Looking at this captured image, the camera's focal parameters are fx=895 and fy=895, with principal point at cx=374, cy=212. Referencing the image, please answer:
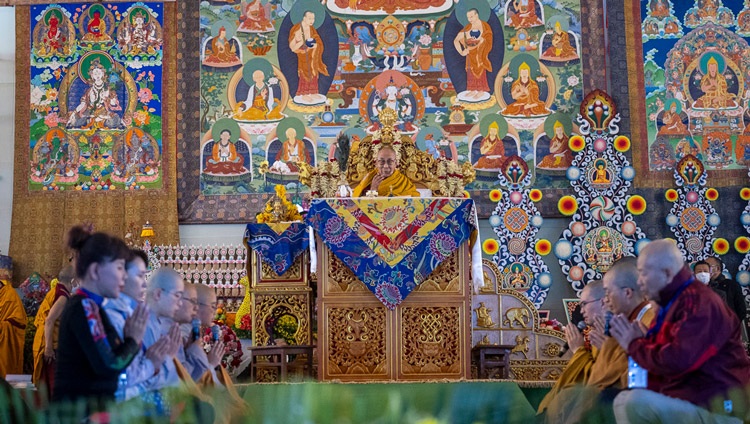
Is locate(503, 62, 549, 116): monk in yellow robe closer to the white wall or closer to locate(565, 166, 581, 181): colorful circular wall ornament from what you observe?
locate(565, 166, 581, 181): colorful circular wall ornament

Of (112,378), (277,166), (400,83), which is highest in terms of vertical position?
(400,83)

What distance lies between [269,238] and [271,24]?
5186mm

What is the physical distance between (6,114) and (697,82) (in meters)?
8.93

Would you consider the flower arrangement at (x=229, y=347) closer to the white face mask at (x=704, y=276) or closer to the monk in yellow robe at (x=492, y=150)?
the monk in yellow robe at (x=492, y=150)

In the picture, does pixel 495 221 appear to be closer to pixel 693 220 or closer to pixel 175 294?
pixel 693 220

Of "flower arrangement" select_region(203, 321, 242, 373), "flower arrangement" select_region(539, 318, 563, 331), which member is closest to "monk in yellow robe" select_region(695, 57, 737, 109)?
"flower arrangement" select_region(539, 318, 563, 331)

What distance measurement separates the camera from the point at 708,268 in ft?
30.2

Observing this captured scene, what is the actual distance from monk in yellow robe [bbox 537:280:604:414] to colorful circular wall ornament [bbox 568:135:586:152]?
20.5 feet

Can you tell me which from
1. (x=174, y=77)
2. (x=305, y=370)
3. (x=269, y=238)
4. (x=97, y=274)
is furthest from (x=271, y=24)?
(x=97, y=274)

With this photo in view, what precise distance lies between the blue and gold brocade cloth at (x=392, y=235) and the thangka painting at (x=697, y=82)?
5598 mm

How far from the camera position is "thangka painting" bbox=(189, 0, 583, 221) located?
1134 centimetres

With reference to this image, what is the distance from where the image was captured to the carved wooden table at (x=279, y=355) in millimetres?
7035

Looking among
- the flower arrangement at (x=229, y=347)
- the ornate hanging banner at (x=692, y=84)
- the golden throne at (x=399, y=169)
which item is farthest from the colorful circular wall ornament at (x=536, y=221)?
the flower arrangement at (x=229, y=347)

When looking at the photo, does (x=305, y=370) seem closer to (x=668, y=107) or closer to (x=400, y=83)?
(x=400, y=83)
